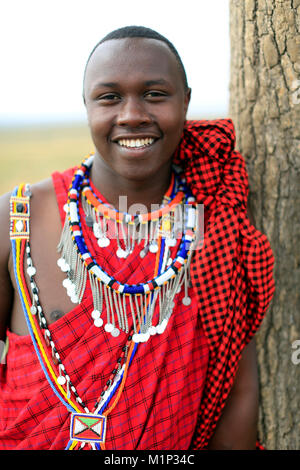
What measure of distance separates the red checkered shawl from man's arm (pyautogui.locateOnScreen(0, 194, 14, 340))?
0.32 ft

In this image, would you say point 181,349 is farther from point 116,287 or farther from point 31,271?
point 31,271

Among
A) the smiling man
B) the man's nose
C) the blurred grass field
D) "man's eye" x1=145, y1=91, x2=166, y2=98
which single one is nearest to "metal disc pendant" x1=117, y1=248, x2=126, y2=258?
the smiling man

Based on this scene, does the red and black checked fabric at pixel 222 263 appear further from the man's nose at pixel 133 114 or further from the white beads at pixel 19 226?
the white beads at pixel 19 226

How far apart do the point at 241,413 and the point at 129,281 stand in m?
0.80

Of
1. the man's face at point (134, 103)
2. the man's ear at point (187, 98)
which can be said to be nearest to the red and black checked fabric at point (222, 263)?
the man's ear at point (187, 98)

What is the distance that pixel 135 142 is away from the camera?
189 cm

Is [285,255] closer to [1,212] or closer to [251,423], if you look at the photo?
[251,423]

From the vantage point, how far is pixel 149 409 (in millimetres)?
1953

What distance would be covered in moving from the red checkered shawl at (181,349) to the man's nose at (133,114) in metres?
0.37

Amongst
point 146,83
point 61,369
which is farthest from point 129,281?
point 146,83

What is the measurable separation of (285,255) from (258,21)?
1.11 m

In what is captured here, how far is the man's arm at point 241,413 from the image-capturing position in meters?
2.19

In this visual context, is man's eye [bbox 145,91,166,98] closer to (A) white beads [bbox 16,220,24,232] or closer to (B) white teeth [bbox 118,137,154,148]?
(B) white teeth [bbox 118,137,154,148]
